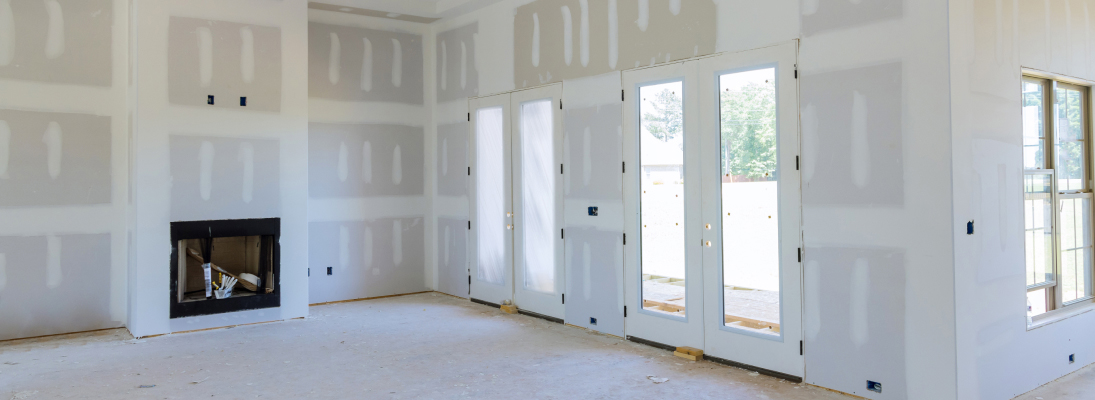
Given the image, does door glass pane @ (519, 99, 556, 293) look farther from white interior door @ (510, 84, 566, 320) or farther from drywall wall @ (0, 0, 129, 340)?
drywall wall @ (0, 0, 129, 340)

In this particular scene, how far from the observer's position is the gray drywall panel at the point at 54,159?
5711mm

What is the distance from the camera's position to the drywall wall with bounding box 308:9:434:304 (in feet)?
24.3

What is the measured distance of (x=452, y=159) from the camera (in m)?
7.81

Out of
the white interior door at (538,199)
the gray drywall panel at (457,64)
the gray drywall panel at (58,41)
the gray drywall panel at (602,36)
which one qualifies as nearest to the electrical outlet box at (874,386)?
the gray drywall panel at (602,36)

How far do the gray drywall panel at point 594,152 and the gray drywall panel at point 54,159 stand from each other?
14.2 feet

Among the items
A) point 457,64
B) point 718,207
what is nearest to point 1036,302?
point 718,207

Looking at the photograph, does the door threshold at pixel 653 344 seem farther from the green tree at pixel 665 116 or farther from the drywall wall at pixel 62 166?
the drywall wall at pixel 62 166

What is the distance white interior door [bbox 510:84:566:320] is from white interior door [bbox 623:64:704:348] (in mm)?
913

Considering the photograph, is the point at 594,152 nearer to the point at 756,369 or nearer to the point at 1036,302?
the point at 756,369

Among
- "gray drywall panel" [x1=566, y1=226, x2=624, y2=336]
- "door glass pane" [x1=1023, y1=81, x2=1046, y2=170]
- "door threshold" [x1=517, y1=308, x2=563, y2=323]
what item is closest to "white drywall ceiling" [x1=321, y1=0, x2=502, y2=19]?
"gray drywall panel" [x1=566, y1=226, x2=624, y2=336]

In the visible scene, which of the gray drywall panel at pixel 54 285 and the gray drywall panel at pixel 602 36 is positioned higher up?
the gray drywall panel at pixel 602 36

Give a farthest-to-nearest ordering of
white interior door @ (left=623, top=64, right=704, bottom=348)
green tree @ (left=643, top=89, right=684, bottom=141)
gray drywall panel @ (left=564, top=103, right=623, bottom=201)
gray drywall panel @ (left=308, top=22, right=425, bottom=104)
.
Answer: gray drywall panel @ (left=308, top=22, right=425, bottom=104) < gray drywall panel @ (left=564, top=103, right=623, bottom=201) < green tree @ (left=643, top=89, right=684, bottom=141) < white interior door @ (left=623, top=64, right=704, bottom=348)

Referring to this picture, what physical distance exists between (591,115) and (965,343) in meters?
3.31

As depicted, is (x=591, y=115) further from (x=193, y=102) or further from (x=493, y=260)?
(x=193, y=102)
